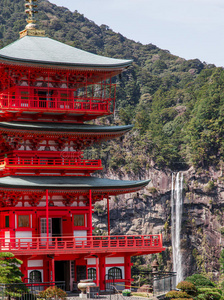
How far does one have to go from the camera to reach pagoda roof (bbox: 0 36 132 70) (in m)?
42.7

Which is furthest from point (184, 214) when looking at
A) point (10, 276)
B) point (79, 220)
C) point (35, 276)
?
point (10, 276)

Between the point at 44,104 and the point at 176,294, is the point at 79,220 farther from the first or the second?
the point at 176,294

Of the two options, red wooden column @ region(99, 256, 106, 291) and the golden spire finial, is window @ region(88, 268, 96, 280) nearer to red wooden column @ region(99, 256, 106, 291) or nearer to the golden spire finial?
red wooden column @ region(99, 256, 106, 291)

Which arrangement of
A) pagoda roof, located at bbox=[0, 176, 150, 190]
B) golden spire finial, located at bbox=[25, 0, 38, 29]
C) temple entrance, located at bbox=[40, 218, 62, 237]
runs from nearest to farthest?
1. pagoda roof, located at bbox=[0, 176, 150, 190]
2. temple entrance, located at bbox=[40, 218, 62, 237]
3. golden spire finial, located at bbox=[25, 0, 38, 29]

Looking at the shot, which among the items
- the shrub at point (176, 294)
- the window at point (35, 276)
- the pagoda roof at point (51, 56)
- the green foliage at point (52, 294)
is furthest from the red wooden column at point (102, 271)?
the pagoda roof at point (51, 56)

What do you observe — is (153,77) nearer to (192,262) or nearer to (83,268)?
(192,262)

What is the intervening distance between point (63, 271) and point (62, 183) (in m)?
5.61

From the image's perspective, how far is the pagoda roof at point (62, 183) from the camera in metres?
41.1

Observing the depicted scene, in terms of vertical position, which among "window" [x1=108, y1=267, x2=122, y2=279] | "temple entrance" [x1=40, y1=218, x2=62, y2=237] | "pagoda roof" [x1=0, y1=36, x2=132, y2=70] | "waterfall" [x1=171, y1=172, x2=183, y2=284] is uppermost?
"pagoda roof" [x1=0, y1=36, x2=132, y2=70]

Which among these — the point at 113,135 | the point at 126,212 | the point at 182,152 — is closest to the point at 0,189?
the point at 113,135

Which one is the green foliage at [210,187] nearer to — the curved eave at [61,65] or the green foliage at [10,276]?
the curved eave at [61,65]

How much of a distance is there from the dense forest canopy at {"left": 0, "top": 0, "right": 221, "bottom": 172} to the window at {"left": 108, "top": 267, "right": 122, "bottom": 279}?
188ft

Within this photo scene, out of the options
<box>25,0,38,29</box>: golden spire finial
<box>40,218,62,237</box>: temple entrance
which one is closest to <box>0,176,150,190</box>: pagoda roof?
<box>40,218,62,237</box>: temple entrance

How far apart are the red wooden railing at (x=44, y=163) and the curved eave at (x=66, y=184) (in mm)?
771
